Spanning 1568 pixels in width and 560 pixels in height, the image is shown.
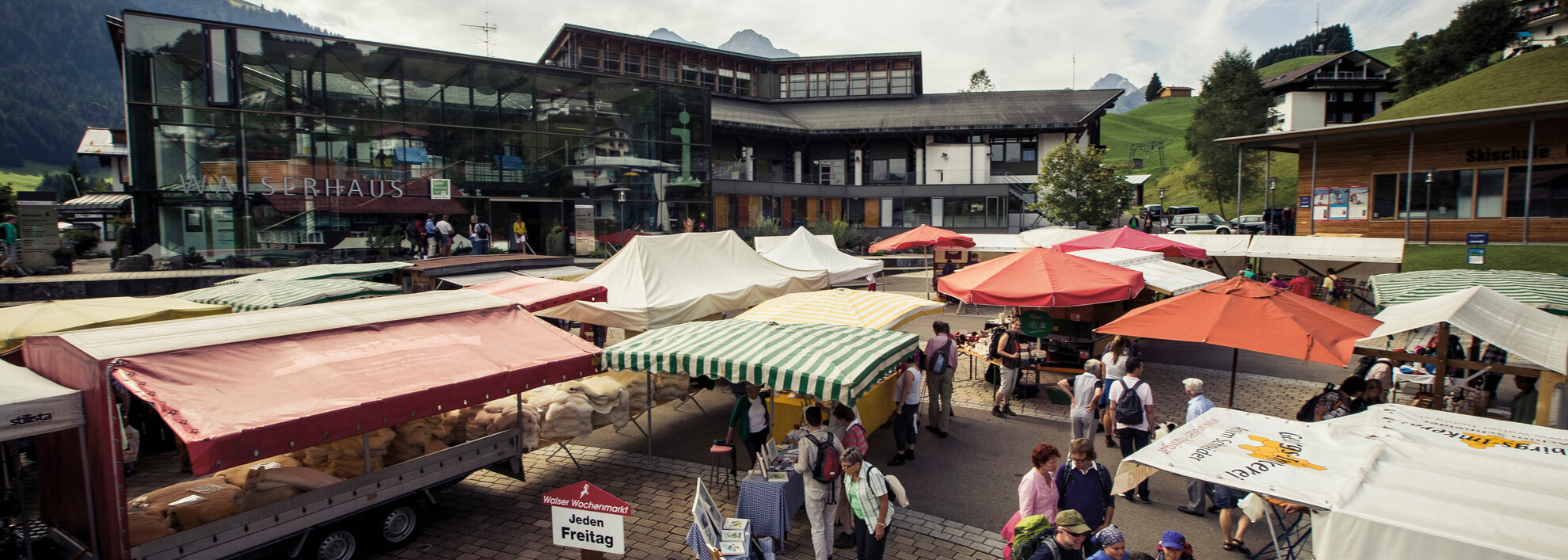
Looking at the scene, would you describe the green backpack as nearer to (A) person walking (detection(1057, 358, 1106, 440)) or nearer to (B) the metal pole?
(A) person walking (detection(1057, 358, 1106, 440))

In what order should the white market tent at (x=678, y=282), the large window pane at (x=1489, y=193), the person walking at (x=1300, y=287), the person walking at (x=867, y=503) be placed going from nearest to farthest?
the person walking at (x=867, y=503) < the white market tent at (x=678, y=282) < the person walking at (x=1300, y=287) < the large window pane at (x=1489, y=193)

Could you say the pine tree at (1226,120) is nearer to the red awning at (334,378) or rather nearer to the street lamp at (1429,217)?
the street lamp at (1429,217)

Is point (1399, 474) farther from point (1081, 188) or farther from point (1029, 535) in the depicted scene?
point (1081, 188)

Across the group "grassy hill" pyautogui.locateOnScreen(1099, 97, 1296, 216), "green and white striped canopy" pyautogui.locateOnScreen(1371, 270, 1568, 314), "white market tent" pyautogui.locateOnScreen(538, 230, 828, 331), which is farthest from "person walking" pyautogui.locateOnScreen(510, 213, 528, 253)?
"grassy hill" pyautogui.locateOnScreen(1099, 97, 1296, 216)

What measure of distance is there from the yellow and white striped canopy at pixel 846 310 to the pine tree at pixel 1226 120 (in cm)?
4809

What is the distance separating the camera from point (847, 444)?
22.7 ft

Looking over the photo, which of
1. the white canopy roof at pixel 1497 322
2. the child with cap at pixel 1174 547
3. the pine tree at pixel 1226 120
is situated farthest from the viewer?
the pine tree at pixel 1226 120

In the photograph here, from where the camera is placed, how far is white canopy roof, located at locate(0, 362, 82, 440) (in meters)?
4.93

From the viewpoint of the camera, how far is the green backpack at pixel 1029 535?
479 cm

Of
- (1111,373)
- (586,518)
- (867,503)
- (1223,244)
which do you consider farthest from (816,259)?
(586,518)

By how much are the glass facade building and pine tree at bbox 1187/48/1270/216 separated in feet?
135

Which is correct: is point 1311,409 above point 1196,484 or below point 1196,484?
above

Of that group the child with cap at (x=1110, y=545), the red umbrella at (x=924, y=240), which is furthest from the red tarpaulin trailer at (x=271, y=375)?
the red umbrella at (x=924, y=240)

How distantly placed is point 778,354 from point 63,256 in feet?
82.7
